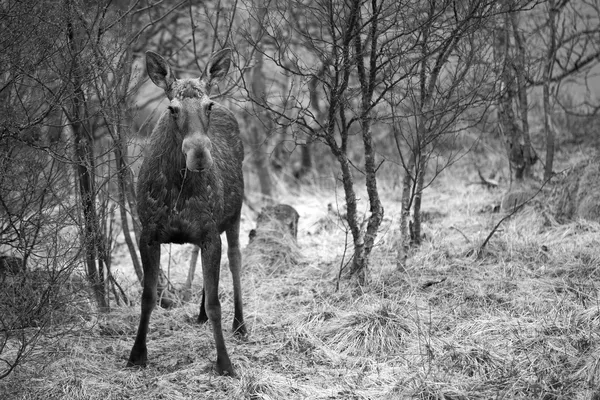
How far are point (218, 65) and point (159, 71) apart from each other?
0.50 meters

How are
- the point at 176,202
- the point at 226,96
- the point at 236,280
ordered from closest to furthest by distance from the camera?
the point at 176,202 → the point at 236,280 → the point at 226,96

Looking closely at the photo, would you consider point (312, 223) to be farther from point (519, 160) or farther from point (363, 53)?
point (363, 53)

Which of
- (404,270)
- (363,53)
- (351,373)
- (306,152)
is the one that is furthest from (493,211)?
(306,152)

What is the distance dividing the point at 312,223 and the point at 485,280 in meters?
3.91

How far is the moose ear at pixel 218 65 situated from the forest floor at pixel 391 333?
7.66 feet

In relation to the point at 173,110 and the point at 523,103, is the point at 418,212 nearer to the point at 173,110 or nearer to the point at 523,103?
the point at 523,103

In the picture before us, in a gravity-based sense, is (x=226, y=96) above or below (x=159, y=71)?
above

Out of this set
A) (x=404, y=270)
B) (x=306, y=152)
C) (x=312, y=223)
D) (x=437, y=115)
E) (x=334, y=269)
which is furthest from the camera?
(x=306, y=152)

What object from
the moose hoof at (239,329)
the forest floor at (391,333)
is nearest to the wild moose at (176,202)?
the forest floor at (391,333)

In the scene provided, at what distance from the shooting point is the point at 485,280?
22.2 feet

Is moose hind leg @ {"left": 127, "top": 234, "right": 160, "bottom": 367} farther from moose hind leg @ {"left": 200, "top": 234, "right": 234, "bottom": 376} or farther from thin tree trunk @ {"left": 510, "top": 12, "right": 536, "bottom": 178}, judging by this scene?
thin tree trunk @ {"left": 510, "top": 12, "right": 536, "bottom": 178}

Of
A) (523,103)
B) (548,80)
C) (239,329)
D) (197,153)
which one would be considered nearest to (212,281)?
(239,329)

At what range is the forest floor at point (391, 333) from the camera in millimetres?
4961

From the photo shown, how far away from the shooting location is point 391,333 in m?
5.81
